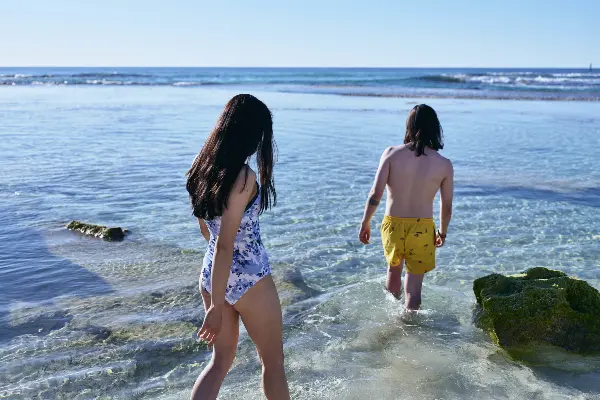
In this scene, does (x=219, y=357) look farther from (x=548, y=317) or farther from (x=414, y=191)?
(x=548, y=317)

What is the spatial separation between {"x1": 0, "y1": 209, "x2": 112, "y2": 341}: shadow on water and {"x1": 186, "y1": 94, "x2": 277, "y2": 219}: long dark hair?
2.87 metres

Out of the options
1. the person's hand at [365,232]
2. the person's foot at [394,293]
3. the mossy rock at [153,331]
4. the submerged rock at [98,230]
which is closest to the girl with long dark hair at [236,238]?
the mossy rock at [153,331]

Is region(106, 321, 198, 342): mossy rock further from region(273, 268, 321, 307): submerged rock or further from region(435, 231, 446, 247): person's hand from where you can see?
region(435, 231, 446, 247): person's hand

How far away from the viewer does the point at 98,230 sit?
308 inches

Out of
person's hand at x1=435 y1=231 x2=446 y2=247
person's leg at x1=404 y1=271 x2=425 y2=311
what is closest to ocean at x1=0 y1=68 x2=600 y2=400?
person's leg at x1=404 y1=271 x2=425 y2=311

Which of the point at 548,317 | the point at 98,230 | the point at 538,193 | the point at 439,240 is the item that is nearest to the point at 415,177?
the point at 439,240

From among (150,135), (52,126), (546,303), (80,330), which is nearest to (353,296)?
(546,303)

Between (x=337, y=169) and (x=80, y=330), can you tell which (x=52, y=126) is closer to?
(x=337, y=169)

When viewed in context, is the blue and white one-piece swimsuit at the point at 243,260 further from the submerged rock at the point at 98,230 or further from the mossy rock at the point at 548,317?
the submerged rock at the point at 98,230

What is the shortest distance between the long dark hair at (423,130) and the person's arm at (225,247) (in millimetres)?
2372

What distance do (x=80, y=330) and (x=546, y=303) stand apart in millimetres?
3846

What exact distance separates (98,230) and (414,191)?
14.8 feet

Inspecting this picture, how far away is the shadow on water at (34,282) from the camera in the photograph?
5203mm

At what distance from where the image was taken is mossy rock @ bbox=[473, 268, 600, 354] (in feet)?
15.9
